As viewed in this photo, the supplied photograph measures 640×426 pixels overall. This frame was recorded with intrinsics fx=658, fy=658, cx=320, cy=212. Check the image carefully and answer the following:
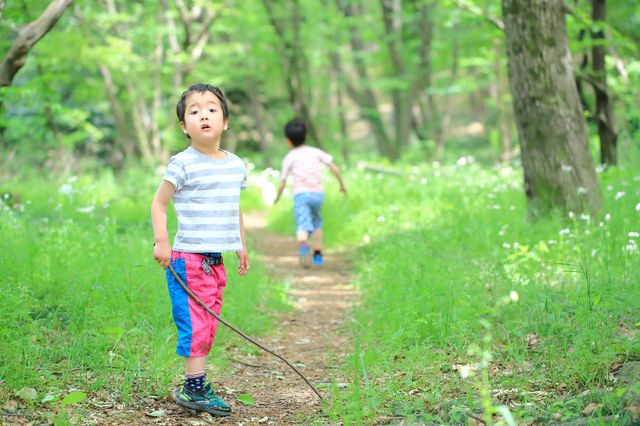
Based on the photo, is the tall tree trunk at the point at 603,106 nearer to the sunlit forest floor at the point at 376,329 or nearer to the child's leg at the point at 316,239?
the sunlit forest floor at the point at 376,329

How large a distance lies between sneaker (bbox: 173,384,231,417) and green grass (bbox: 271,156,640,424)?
0.65 meters

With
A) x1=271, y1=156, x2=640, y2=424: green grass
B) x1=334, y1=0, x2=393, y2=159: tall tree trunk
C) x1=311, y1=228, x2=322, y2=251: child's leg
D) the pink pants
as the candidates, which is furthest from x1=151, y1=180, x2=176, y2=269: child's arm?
x1=334, y1=0, x2=393, y2=159: tall tree trunk

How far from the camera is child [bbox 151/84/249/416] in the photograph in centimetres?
372

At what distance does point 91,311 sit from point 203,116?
1831 millimetres

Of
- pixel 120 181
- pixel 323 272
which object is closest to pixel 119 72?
pixel 120 181

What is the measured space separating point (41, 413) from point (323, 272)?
204 inches

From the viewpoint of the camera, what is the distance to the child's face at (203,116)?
379 centimetres

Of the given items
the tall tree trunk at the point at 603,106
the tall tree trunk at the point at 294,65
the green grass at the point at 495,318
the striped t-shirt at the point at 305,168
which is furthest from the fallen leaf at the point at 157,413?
the tall tree trunk at the point at 294,65

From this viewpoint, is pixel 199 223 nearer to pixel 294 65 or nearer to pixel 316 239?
pixel 316 239

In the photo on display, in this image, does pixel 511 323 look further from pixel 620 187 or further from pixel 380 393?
pixel 620 187

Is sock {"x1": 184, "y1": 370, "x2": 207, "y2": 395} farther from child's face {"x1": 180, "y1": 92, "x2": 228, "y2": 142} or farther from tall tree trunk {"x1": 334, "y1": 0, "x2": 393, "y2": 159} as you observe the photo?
tall tree trunk {"x1": 334, "y1": 0, "x2": 393, "y2": 159}

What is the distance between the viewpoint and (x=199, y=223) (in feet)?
12.5

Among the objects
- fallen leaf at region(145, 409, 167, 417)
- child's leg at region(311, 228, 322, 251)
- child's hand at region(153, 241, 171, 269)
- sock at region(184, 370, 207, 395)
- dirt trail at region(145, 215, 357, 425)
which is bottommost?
dirt trail at region(145, 215, 357, 425)

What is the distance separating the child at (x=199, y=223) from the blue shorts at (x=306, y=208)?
4733 millimetres
